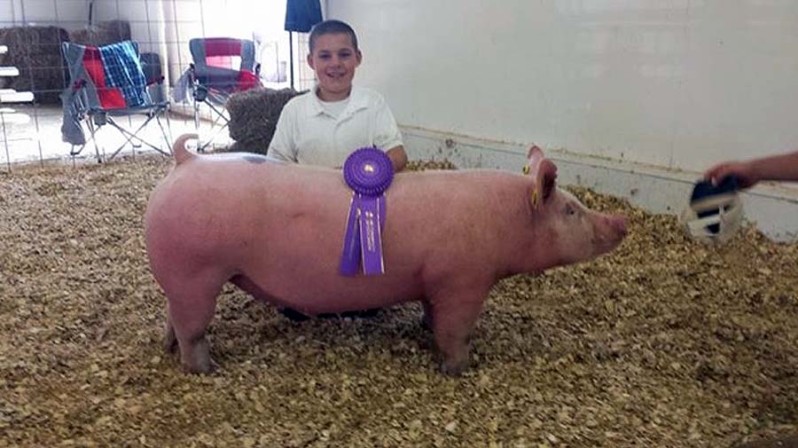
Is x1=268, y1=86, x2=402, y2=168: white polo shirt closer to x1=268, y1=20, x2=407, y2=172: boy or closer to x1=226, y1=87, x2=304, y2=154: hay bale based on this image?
x1=268, y1=20, x2=407, y2=172: boy

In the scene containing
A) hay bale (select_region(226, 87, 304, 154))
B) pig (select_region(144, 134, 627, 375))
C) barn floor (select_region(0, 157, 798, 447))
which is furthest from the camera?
hay bale (select_region(226, 87, 304, 154))

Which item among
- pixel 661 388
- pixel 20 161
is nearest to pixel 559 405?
pixel 661 388

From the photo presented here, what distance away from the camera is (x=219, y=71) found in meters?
6.82

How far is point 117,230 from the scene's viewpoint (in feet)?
13.1

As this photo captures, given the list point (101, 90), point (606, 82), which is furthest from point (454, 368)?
point (101, 90)

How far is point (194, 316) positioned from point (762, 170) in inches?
60.2

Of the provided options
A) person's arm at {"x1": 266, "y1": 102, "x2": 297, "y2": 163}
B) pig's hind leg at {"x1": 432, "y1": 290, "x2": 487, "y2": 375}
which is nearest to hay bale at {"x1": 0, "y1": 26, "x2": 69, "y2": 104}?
person's arm at {"x1": 266, "y1": 102, "x2": 297, "y2": 163}

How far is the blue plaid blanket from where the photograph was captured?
20.2 ft

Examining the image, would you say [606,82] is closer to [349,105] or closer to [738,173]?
[349,105]

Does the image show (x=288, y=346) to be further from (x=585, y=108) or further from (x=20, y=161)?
(x=20, y=161)

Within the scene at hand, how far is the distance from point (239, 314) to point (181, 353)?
49 cm

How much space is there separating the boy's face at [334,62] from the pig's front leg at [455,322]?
88cm

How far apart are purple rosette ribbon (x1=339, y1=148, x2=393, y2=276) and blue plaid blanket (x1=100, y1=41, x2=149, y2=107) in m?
4.48

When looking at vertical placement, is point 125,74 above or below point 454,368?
above
